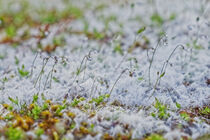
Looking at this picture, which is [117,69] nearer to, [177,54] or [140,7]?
[177,54]

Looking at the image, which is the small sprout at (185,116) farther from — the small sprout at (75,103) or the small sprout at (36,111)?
the small sprout at (36,111)

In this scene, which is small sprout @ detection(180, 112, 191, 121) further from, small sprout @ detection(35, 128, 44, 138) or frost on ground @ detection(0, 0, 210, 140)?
small sprout @ detection(35, 128, 44, 138)

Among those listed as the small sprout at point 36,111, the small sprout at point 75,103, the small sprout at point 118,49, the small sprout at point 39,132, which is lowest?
the small sprout at point 39,132

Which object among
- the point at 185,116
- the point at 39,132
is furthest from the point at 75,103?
the point at 185,116

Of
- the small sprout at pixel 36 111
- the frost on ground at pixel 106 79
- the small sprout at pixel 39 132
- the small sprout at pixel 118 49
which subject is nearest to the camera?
the small sprout at pixel 39 132

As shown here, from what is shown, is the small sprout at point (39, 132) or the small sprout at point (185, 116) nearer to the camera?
the small sprout at point (39, 132)

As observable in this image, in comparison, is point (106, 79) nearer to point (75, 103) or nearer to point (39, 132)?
point (75, 103)

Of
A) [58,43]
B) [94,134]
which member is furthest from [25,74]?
[94,134]

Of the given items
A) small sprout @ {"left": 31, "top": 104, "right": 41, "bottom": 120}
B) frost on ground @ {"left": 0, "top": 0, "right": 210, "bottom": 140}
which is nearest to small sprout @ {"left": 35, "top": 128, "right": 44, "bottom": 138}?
frost on ground @ {"left": 0, "top": 0, "right": 210, "bottom": 140}

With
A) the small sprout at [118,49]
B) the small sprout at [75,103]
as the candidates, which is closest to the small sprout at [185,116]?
the small sprout at [75,103]
